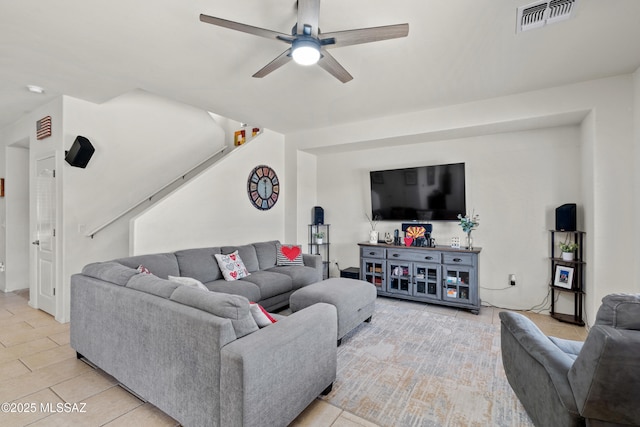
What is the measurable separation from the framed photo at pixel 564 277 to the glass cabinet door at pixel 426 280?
Answer: 4.33 feet

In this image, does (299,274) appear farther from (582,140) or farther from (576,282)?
(582,140)

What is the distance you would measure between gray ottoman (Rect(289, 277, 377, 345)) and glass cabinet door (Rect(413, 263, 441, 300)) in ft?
3.68

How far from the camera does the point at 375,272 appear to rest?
4609mm

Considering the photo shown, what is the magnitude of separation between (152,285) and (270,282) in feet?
5.81

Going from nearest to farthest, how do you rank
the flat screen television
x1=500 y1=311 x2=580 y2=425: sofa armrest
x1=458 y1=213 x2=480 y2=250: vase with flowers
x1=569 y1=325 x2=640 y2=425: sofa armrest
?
1. x1=569 y1=325 x2=640 y2=425: sofa armrest
2. x1=500 y1=311 x2=580 y2=425: sofa armrest
3. x1=458 y1=213 x2=480 y2=250: vase with flowers
4. the flat screen television

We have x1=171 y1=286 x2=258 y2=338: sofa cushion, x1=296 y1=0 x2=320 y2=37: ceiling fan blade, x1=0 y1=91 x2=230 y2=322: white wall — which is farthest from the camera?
x1=0 y1=91 x2=230 y2=322: white wall

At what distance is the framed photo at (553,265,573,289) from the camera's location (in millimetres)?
3465

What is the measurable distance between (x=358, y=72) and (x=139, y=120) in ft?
10.6

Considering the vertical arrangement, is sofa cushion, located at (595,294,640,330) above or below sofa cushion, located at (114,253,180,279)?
above

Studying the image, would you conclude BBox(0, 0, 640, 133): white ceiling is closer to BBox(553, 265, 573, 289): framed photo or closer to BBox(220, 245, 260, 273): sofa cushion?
BBox(220, 245, 260, 273): sofa cushion

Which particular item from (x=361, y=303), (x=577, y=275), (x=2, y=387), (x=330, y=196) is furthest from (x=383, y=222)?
(x=2, y=387)

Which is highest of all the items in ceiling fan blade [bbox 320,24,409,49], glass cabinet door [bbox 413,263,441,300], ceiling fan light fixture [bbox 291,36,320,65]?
ceiling fan blade [bbox 320,24,409,49]

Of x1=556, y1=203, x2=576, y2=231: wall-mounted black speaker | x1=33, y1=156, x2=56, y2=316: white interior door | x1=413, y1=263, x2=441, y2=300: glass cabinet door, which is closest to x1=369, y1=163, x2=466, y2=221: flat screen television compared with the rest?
x1=413, y1=263, x2=441, y2=300: glass cabinet door

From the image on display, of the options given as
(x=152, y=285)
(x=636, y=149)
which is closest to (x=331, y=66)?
(x=152, y=285)
